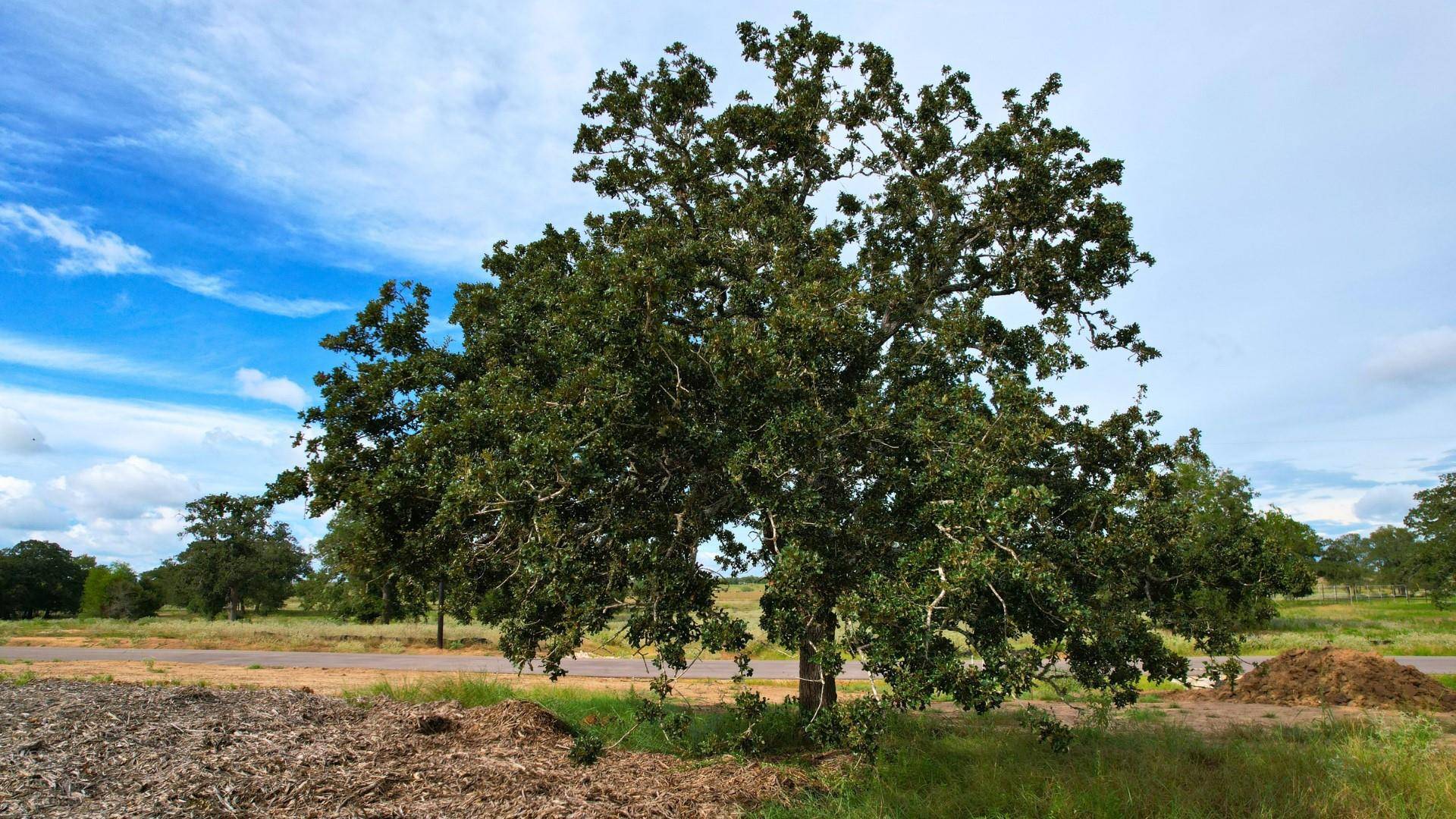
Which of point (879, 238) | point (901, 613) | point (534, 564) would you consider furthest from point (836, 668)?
point (879, 238)

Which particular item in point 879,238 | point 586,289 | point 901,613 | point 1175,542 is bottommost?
point 901,613

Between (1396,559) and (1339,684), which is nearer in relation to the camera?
(1339,684)

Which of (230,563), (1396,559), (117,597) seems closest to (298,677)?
(230,563)

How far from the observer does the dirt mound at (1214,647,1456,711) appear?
54.7 ft

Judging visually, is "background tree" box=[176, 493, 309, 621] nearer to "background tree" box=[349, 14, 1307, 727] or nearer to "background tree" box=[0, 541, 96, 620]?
"background tree" box=[0, 541, 96, 620]

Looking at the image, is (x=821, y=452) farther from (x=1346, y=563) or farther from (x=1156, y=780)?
(x=1346, y=563)

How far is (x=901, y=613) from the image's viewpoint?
765 centimetres

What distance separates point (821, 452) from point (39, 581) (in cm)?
8890

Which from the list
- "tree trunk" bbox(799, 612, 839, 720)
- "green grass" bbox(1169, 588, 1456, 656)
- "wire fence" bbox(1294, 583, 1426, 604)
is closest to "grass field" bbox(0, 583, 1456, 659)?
"green grass" bbox(1169, 588, 1456, 656)

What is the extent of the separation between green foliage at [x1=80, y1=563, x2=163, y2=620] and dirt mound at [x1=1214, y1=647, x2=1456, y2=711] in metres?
77.7

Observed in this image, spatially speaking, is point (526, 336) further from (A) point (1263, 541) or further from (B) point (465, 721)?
(A) point (1263, 541)

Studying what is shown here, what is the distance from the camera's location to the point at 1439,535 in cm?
6072

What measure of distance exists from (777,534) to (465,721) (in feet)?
19.3

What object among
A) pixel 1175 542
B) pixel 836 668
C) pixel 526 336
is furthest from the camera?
pixel 526 336
